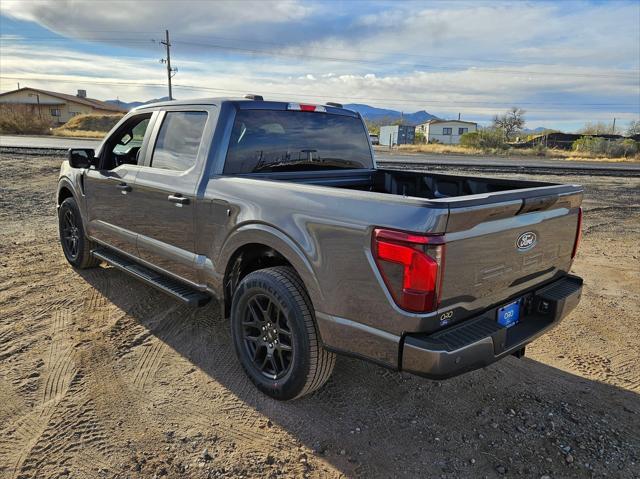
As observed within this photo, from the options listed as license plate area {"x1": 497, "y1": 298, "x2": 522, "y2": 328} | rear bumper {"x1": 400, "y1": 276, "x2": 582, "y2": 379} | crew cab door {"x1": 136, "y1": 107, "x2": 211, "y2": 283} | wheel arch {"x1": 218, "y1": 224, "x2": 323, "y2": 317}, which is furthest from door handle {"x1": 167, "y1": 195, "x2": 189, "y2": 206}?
license plate area {"x1": 497, "y1": 298, "x2": 522, "y2": 328}

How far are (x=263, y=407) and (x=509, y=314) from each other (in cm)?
163

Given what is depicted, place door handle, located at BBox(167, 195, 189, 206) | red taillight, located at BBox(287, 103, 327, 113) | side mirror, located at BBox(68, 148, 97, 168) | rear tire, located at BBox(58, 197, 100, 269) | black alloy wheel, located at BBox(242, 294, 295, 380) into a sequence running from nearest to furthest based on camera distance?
black alloy wheel, located at BBox(242, 294, 295, 380) → door handle, located at BBox(167, 195, 189, 206) → red taillight, located at BBox(287, 103, 327, 113) → side mirror, located at BBox(68, 148, 97, 168) → rear tire, located at BBox(58, 197, 100, 269)

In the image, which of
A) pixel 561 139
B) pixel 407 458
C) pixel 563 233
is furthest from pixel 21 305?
pixel 561 139

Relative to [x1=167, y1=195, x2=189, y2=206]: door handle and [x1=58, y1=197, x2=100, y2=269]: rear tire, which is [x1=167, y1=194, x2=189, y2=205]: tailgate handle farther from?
[x1=58, y1=197, x2=100, y2=269]: rear tire

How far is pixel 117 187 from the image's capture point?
4488 mm

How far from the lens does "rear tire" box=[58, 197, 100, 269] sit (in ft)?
17.6

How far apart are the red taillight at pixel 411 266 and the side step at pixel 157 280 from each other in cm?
180

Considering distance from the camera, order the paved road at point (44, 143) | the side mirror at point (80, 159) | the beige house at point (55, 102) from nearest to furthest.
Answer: the side mirror at point (80, 159)
the paved road at point (44, 143)
the beige house at point (55, 102)

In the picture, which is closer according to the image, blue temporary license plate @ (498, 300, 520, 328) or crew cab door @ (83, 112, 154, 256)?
blue temporary license plate @ (498, 300, 520, 328)

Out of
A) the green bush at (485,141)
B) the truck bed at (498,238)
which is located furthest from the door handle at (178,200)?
the green bush at (485,141)

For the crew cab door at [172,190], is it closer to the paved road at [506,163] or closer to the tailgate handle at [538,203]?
the tailgate handle at [538,203]

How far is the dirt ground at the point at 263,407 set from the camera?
8.57ft

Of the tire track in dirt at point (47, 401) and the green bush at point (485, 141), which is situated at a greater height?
the green bush at point (485, 141)

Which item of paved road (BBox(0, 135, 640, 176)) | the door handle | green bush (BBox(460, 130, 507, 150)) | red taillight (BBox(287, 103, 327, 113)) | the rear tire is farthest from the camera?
green bush (BBox(460, 130, 507, 150))
